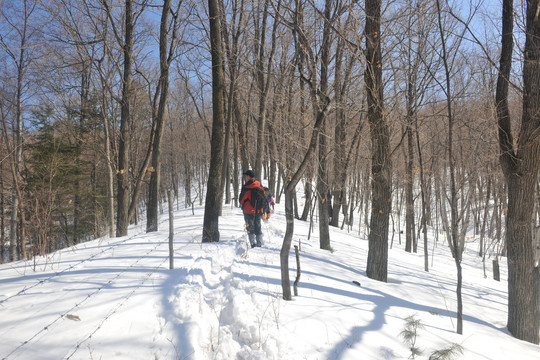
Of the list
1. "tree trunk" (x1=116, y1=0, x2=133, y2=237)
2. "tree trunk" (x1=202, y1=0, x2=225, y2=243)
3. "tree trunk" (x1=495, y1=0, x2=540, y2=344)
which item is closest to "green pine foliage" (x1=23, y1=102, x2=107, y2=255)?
"tree trunk" (x1=116, y1=0, x2=133, y2=237)

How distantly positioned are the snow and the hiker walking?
44.6 inches

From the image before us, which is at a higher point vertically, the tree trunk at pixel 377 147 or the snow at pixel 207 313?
the tree trunk at pixel 377 147

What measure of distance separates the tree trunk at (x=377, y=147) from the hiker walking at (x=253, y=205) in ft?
8.92

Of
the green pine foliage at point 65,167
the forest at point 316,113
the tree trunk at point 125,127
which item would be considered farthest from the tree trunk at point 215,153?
the green pine foliage at point 65,167

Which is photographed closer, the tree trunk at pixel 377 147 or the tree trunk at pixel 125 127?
the tree trunk at pixel 377 147

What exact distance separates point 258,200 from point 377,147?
10.2 feet

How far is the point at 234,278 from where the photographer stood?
498 cm

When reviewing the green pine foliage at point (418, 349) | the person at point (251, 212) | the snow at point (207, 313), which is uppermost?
the person at point (251, 212)

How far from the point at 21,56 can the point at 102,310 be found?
54.8 ft

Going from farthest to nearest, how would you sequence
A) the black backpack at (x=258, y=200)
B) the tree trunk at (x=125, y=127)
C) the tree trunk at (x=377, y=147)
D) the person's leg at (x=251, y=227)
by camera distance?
the tree trunk at (x=125, y=127)
the person's leg at (x=251, y=227)
the black backpack at (x=258, y=200)
the tree trunk at (x=377, y=147)

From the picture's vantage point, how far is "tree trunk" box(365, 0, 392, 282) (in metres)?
6.15

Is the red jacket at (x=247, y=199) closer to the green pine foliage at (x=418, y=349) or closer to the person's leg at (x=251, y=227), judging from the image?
the person's leg at (x=251, y=227)

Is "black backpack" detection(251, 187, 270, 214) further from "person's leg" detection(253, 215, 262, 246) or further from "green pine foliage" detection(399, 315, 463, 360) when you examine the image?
"green pine foliage" detection(399, 315, 463, 360)

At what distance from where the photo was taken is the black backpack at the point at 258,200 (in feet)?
23.9
